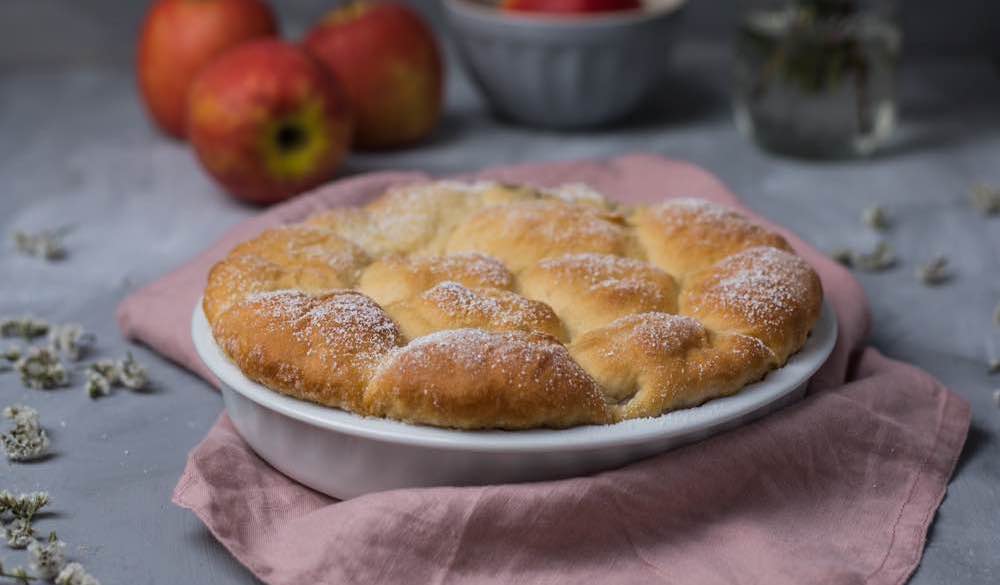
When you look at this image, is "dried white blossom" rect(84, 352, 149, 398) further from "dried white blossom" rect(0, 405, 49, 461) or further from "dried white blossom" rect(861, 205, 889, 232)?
"dried white blossom" rect(861, 205, 889, 232)

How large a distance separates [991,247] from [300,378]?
114 cm

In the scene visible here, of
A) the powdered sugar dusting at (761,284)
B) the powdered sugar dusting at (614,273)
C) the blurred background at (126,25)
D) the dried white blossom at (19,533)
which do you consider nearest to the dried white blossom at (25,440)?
the dried white blossom at (19,533)

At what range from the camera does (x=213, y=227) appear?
179 cm

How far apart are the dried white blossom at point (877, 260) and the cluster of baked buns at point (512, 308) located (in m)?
0.44

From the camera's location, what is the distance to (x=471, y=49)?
2090mm

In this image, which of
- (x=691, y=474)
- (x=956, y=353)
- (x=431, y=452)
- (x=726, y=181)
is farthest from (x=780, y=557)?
(x=726, y=181)

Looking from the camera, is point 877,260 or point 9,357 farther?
point 877,260

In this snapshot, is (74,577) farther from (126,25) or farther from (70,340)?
(126,25)

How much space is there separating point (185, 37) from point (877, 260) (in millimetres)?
1162

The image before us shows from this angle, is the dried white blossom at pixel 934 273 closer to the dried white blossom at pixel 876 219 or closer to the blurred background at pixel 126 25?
the dried white blossom at pixel 876 219

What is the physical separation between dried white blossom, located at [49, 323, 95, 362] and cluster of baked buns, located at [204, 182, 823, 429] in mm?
298

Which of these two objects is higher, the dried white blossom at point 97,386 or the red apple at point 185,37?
the red apple at point 185,37

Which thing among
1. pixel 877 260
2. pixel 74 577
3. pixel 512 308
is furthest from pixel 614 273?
pixel 877 260

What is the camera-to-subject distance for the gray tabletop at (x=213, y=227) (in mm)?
1065
